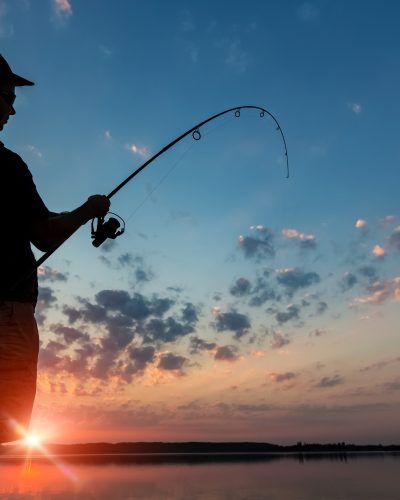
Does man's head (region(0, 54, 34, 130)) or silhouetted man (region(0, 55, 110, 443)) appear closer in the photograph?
silhouetted man (region(0, 55, 110, 443))

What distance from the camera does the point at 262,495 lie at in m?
41.1

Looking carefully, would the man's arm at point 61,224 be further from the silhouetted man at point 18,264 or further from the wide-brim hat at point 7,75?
the wide-brim hat at point 7,75

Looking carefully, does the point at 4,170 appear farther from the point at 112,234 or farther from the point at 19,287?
the point at 112,234

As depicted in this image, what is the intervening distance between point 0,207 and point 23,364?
906mm

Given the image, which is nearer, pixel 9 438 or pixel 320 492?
pixel 9 438

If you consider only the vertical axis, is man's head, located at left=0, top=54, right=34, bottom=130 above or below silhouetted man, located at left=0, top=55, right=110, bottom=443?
above

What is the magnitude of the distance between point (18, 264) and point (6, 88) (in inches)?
A: 41.3

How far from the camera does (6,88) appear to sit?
3.06 m

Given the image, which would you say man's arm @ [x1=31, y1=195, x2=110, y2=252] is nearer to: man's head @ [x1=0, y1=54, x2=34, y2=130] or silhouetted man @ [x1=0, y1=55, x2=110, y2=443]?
silhouetted man @ [x1=0, y1=55, x2=110, y2=443]

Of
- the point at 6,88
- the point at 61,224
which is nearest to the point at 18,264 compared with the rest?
the point at 61,224

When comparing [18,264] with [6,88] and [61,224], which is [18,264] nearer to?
[61,224]

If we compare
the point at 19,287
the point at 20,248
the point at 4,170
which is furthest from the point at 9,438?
the point at 4,170

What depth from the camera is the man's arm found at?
3067 millimetres

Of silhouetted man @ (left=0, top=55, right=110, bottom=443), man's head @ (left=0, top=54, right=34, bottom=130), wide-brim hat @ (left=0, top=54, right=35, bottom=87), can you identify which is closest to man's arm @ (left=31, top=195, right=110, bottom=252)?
silhouetted man @ (left=0, top=55, right=110, bottom=443)
